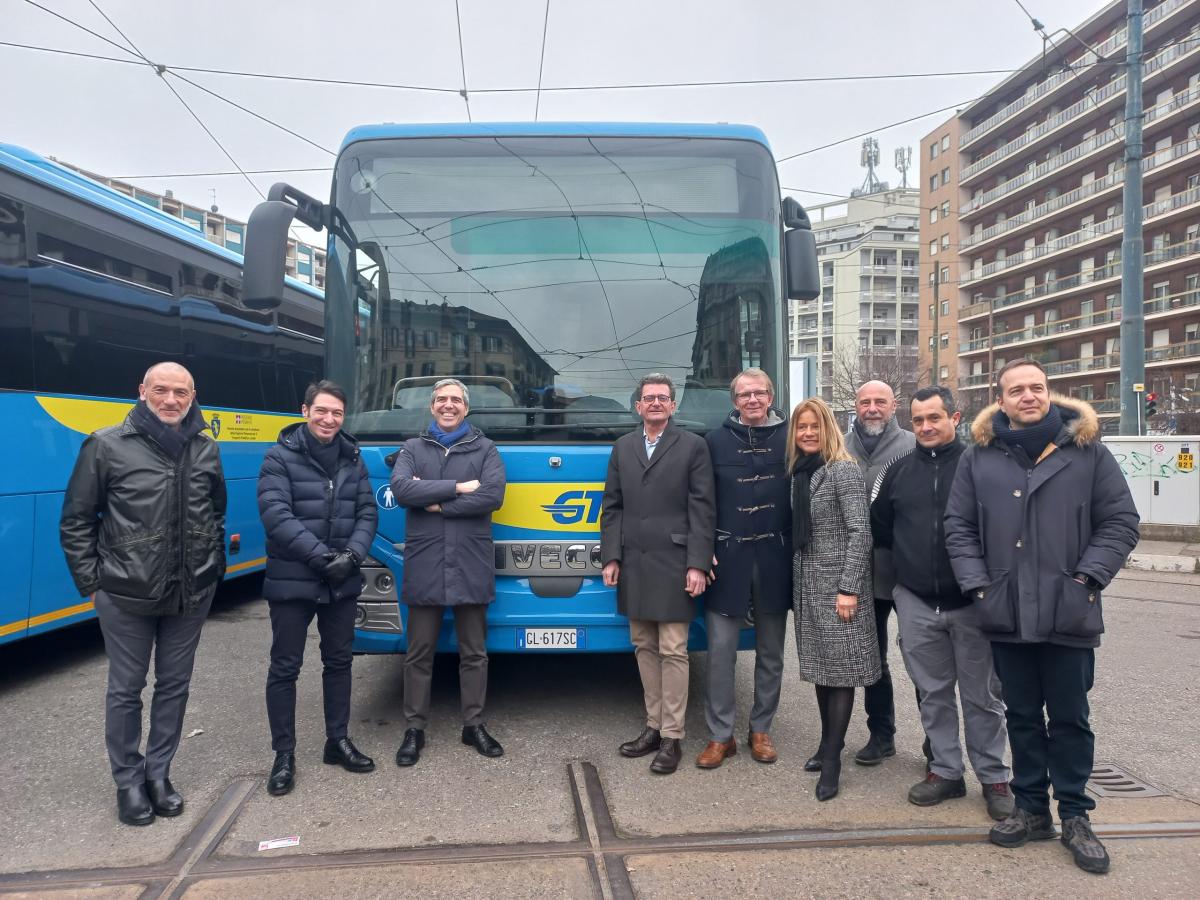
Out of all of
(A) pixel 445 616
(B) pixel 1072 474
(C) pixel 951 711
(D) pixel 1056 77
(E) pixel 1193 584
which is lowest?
(E) pixel 1193 584

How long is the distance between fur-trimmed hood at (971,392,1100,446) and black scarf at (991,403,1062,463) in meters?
0.04

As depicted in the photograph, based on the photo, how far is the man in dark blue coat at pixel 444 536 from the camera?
4133mm

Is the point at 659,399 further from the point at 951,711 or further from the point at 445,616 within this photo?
the point at 951,711

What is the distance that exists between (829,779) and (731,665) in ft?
2.32

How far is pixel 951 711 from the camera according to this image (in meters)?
3.78

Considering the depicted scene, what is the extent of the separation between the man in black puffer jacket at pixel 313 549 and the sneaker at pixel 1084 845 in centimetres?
307

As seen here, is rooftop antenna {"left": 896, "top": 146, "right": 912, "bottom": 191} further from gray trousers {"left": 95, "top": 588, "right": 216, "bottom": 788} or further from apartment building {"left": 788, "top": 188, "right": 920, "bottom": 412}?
gray trousers {"left": 95, "top": 588, "right": 216, "bottom": 788}

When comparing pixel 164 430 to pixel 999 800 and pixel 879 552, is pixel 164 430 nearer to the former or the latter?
pixel 879 552

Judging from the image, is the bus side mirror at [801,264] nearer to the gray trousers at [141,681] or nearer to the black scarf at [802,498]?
the black scarf at [802,498]

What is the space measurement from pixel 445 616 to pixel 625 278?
211 cm

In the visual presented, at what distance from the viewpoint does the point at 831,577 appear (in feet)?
12.9

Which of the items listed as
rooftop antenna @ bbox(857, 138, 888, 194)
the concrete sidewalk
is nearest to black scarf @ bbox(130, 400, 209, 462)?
the concrete sidewalk

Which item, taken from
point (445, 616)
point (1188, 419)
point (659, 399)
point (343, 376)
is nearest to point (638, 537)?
point (659, 399)

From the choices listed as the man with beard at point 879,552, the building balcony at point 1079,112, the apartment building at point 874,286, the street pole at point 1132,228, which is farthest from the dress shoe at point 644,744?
the apartment building at point 874,286
